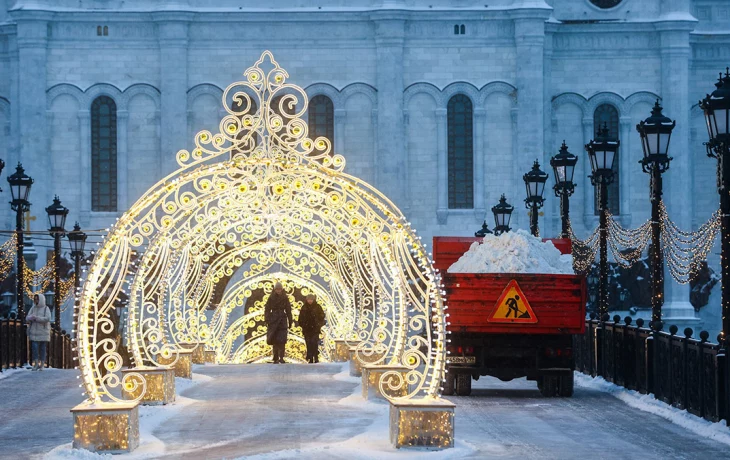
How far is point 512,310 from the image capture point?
2216cm

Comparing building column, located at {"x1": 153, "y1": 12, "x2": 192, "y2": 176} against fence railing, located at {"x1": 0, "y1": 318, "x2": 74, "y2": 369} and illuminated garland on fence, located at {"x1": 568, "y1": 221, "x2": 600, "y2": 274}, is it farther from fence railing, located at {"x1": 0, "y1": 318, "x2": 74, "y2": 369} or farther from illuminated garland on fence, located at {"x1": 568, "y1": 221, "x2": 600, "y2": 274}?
fence railing, located at {"x1": 0, "y1": 318, "x2": 74, "y2": 369}

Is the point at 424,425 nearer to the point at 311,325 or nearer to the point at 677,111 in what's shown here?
the point at 311,325

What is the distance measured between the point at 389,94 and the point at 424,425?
142ft

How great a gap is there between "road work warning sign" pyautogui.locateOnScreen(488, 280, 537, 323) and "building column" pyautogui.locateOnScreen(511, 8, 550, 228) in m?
34.6

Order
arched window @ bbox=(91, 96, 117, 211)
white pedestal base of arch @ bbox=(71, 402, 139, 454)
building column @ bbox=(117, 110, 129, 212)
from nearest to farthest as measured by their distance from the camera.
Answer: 1. white pedestal base of arch @ bbox=(71, 402, 139, 454)
2. building column @ bbox=(117, 110, 129, 212)
3. arched window @ bbox=(91, 96, 117, 211)

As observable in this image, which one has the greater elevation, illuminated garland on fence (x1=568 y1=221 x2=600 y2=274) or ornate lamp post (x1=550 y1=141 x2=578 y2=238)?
ornate lamp post (x1=550 y1=141 x2=578 y2=238)

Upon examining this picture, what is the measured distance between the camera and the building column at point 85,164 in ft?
188

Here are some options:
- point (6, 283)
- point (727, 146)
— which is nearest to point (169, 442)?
point (727, 146)

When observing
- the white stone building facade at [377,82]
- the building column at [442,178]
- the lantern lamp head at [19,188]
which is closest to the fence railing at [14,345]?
the lantern lamp head at [19,188]

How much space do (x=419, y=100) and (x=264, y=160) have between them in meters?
42.4

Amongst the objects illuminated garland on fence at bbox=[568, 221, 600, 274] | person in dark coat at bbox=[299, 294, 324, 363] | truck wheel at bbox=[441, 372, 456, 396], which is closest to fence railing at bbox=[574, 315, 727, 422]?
truck wheel at bbox=[441, 372, 456, 396]

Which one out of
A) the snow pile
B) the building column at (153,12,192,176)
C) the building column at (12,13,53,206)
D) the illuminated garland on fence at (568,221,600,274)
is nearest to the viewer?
the snow pile

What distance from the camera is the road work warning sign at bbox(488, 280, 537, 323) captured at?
22078 mm

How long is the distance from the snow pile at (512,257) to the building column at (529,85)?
32.8 meters
